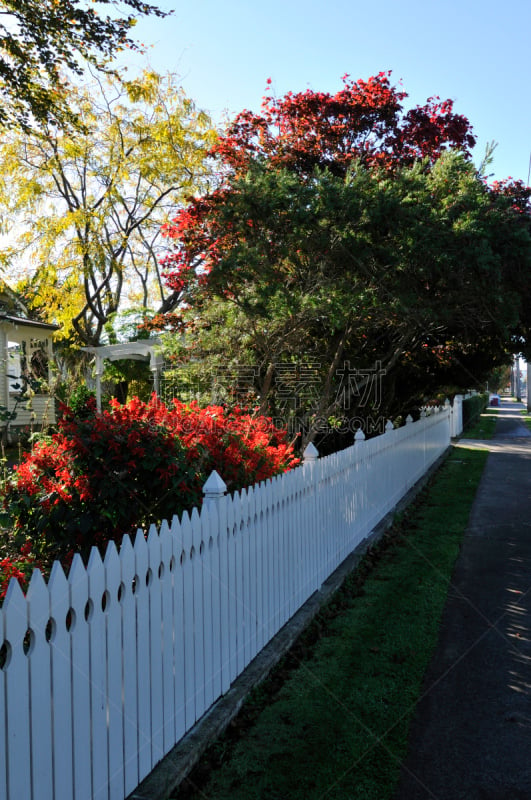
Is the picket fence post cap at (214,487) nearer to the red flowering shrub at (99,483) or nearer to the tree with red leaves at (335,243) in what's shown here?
the red flowering shrub at (99,483)

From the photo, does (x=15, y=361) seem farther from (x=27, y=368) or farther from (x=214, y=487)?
(x=214, y=487)

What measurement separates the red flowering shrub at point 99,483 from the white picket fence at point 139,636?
74cm

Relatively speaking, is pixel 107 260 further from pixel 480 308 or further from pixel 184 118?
pixel 480 308

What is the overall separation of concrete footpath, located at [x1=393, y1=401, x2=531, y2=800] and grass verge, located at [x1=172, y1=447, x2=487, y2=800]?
0.11 metres

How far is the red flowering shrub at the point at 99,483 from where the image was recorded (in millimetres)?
4785

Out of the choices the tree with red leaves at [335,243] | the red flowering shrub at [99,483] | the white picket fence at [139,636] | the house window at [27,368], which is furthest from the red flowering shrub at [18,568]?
the tree with red leaves at [335,243]

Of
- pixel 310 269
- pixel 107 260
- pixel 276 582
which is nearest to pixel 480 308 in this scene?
pixel 310 269

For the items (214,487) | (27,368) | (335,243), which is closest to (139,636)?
(214,487)

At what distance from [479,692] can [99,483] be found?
2.92m

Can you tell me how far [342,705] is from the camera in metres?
4.01

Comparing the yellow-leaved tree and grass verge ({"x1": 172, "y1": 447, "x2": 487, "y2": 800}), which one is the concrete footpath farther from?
the yellow-leaved tree

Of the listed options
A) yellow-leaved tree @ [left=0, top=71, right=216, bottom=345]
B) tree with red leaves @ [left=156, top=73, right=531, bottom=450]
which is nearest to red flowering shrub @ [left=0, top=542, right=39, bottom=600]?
tree with red leaves @ [left=156, top=73, right=531, bottom=450]

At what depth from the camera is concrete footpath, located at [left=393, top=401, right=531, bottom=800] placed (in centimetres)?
330

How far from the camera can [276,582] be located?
16.1 ft
